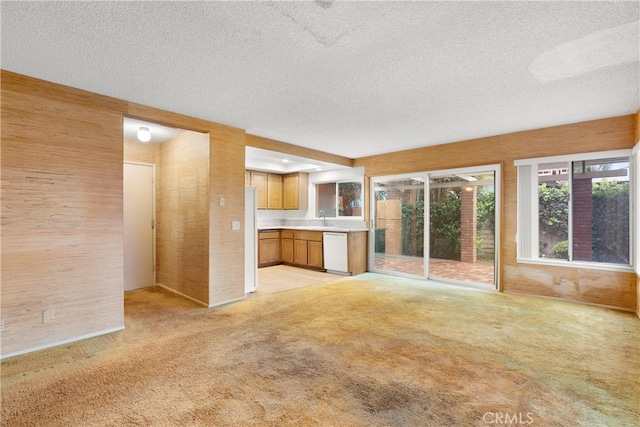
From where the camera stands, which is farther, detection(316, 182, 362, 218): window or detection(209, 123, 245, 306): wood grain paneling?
detection(316, 182, 362, 218): window

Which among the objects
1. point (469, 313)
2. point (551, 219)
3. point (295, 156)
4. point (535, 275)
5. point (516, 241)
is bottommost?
point (469, 313)

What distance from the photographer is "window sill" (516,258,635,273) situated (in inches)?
155

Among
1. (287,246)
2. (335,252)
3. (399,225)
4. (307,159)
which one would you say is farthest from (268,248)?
(399,225)

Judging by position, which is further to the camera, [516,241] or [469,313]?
[516,241]

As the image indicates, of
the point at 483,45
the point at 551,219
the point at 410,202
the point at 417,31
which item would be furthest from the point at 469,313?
the point at 417,31

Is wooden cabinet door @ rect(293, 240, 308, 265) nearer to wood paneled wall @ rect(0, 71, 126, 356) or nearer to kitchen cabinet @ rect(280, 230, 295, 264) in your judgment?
kitchen cabinet @ rect(280, 230, 295, 264)

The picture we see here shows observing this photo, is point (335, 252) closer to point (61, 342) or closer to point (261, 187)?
point (261, 187)

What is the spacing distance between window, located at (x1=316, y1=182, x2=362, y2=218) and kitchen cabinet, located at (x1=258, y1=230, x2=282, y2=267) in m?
1.27

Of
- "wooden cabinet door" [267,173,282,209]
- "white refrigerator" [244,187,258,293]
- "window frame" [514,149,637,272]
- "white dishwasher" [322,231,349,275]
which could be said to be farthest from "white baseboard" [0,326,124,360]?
"window frame" [514,149,637,272]

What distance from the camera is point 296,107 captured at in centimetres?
359

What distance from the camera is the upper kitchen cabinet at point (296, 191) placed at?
7762mm

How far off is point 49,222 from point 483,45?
402 cm

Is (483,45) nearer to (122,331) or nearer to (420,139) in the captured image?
(420,139)

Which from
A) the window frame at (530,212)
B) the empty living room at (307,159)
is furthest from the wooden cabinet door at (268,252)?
the window frame at (530,212)
